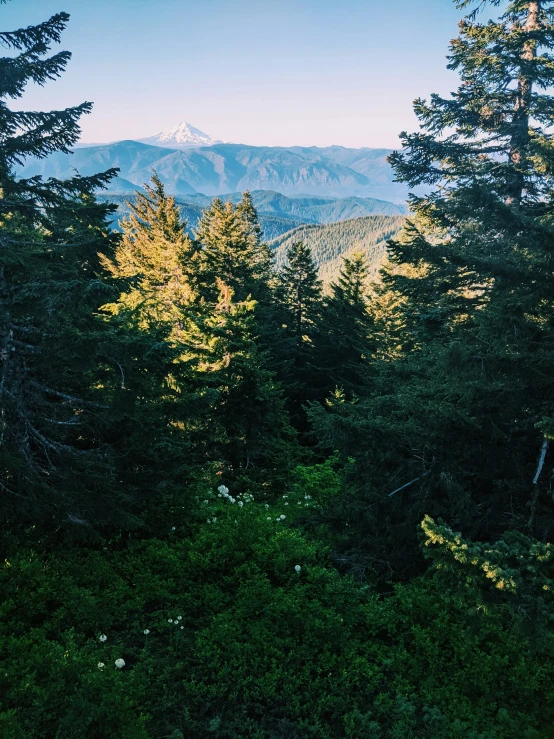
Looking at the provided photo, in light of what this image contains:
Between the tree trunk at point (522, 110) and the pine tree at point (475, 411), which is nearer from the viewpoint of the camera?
the pine tree at point (475, 411)

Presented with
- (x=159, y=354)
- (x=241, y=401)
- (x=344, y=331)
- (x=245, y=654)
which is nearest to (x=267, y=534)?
(x=245, y=654)

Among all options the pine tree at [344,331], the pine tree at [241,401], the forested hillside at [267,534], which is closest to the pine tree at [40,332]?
the forested hillside at [267,534]

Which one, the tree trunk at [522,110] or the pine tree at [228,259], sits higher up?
the tree trunk at [522,110]

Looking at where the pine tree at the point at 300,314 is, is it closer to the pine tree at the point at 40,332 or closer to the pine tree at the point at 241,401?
the pine tree at the point at 241,401

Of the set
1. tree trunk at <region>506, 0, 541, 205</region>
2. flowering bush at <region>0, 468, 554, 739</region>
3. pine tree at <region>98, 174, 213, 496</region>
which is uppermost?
tree trunk at <region>506, 0, 541, 205</region>

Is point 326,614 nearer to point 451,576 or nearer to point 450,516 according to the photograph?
point 450,516

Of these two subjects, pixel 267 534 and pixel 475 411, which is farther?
pixel 267 534

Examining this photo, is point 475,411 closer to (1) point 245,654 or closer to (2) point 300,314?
A: (1) point 245,654

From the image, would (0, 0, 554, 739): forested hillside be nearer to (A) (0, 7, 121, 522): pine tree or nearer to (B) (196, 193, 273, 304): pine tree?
(A) (0, 7, 121, 522): pine tree

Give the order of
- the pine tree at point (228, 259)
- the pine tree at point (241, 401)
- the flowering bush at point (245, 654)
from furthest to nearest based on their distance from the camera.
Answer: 1. the pine tree at point (228, 259)
2. the pine tree at point (241, 401)
3. the flowering bush at point (245, 654)

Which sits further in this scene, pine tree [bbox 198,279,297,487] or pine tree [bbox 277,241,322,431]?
pine tree [bbox 277,241,322,431]

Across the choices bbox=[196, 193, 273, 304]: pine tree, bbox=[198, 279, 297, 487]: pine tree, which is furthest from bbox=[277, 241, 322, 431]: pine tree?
bbox=[198, 279, 297, 487]: pine tree

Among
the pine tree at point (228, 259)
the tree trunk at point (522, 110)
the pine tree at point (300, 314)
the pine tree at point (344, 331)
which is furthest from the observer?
the pine tree at point (300, 314)

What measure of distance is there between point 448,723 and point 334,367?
21.7 meters
